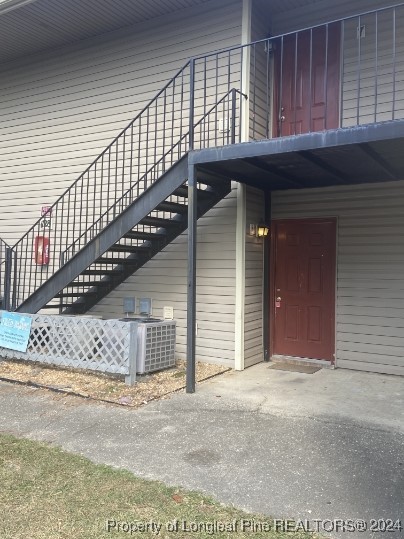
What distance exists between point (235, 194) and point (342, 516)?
4.46 metres

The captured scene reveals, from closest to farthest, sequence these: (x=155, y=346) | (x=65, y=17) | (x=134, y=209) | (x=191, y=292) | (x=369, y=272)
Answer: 1. (x=191, y=292)
2. (x=134, y=209)
3. (x=155, y=346)
4. (x=369, y=272)
5. (x=65, y=17)

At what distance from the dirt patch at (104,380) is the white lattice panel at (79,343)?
0.48 feet

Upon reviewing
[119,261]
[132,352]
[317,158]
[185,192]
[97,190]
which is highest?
[97,190]

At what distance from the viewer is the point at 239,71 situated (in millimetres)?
6418

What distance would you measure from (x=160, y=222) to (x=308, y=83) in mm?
2878

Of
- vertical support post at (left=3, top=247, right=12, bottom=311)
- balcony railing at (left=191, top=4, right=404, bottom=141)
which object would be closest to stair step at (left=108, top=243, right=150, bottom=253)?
balcony railing at (left=191, top=4, right=404, bottom=141)

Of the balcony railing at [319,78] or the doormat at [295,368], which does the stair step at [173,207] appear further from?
the doormat at [295,368]

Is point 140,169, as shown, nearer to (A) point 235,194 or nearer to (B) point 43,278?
(A) point 235,194

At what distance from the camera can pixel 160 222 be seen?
20.6ft

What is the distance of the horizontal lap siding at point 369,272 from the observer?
6027 mm

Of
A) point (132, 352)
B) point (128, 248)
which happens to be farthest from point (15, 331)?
point (132, 352)

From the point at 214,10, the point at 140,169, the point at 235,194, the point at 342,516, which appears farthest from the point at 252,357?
the point at 214,10

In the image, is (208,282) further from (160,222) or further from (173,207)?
(173,207)

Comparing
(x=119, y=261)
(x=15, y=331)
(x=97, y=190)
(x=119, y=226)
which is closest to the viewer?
(x=119, y=226)
